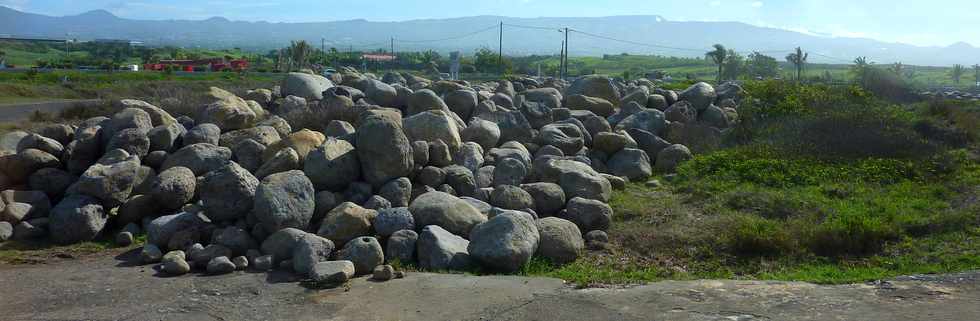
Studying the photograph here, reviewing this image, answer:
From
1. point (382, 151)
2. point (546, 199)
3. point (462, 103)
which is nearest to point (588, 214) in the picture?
point (546, 199)

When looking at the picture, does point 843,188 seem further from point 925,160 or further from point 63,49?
point 63,49

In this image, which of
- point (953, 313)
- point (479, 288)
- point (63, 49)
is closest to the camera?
point (953, 313)

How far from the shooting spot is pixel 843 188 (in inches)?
527

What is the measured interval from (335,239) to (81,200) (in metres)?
3.76

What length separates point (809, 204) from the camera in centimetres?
1228

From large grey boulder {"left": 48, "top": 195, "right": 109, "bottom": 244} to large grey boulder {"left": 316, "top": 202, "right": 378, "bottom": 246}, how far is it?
3223 millimetres

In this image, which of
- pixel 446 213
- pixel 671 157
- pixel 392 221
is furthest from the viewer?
pixel 671 157

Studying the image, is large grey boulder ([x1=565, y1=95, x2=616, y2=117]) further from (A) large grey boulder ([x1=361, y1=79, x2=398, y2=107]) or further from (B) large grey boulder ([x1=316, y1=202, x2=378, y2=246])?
(B) large grey boulder ([x1=316, y1=202, x2=378, y2=246])

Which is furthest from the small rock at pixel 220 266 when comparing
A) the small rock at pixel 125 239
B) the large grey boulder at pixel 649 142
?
the large grey boulder at pixel 649 142

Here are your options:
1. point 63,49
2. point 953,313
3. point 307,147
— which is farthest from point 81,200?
point 63,49

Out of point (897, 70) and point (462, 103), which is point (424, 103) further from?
point (897, 70)

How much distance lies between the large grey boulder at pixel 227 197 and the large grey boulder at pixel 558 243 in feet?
12.7

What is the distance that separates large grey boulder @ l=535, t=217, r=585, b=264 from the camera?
1003 centimetres

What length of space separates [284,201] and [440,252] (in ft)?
7.37
